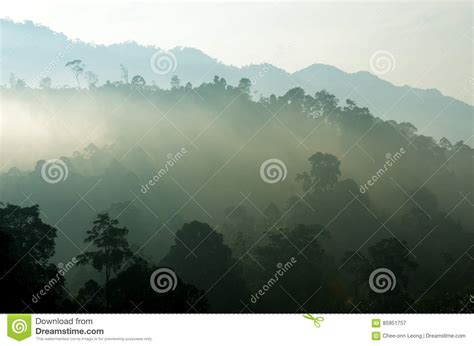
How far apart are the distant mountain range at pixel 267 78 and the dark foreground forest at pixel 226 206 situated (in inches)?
33.0

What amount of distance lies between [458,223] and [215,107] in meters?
17.0

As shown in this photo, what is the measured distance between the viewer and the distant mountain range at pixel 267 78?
25703 mm

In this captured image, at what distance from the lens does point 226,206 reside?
2547cm

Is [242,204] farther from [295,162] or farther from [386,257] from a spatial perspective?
[386,257]

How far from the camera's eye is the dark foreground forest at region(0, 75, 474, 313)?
59.4 feet

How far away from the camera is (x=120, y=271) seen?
1794cm

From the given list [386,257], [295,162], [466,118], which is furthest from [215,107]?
[386,257]
